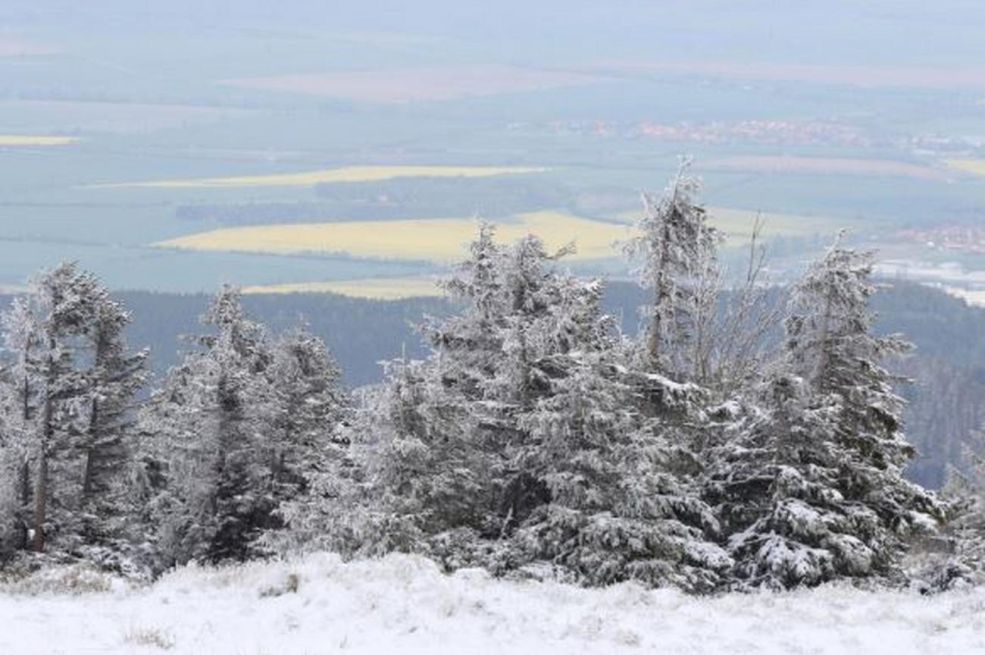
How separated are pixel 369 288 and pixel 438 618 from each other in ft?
500

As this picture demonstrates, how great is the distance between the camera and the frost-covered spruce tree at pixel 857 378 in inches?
1097

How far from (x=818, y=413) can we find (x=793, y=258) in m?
154

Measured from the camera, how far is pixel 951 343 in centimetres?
14075

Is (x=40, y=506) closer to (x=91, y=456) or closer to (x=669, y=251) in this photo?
(x=91, y=456)

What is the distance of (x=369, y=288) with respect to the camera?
169875 mm

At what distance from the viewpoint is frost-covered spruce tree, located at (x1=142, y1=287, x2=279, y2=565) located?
36.8 m

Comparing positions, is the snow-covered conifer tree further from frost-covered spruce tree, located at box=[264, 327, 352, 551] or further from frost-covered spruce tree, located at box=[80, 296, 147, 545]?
frost-covered spruce tree, located at box=[80, 296, 147, 545]

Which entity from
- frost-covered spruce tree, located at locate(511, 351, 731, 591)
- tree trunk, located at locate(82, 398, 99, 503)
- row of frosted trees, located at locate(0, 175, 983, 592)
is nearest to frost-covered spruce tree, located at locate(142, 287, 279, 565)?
row of frosted trees, located at locate(0, 175, 983, 592)

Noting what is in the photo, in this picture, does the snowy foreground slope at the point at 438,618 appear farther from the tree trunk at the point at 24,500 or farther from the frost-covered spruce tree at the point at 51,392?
the tree trunk at the point at 24,500

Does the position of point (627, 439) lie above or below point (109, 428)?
above

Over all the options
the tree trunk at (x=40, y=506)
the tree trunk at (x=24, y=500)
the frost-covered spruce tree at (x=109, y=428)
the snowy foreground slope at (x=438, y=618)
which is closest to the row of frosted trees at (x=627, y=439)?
the tree trunk at (x=40, y=506)

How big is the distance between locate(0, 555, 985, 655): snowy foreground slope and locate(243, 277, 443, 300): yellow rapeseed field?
135 meters

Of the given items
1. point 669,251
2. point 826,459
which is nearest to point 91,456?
point 669,251

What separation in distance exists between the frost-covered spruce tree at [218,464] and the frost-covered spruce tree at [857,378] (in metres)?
13.6
